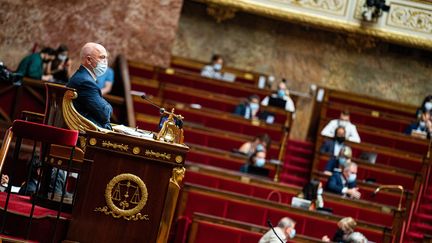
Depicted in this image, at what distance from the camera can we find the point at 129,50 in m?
12.7

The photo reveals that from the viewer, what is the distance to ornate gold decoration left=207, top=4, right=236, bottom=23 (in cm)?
1548

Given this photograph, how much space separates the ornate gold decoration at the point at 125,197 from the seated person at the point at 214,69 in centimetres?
949

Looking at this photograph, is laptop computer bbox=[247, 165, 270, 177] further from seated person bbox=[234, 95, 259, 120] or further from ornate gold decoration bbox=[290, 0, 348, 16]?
ornate gold decoration bbox=[290, 0, 348, 16]

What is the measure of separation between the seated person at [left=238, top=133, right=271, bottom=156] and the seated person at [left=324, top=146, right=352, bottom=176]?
0.78 meters

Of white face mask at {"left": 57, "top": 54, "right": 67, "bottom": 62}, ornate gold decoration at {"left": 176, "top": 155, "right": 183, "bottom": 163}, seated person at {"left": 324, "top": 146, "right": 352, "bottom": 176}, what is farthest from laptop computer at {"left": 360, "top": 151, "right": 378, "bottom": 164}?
ornate gold decoration at {"left": 176, "top": 155, "right": 183, "bottom": 163}

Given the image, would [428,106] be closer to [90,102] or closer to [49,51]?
[49,51]

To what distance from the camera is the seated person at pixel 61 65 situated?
1120 centimetres

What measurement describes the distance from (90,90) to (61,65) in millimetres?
6178

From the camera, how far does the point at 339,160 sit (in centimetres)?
1184

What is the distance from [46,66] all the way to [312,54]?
585cm

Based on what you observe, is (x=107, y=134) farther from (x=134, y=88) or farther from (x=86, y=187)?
(x=134, y=88)

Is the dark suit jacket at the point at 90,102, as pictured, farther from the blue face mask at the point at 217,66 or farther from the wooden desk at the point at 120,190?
the blue face mask at the point at 217,66

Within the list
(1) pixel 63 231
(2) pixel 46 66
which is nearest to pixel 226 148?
(2) pixel 46 66

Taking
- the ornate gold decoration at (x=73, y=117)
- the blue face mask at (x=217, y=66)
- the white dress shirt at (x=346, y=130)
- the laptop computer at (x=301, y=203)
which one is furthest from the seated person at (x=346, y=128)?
the ornate gold decoration at (x=73, y=117)
